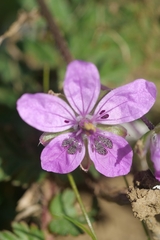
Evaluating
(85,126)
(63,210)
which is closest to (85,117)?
(85,126)

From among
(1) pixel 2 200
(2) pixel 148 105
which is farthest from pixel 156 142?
(1) pixel 2 200

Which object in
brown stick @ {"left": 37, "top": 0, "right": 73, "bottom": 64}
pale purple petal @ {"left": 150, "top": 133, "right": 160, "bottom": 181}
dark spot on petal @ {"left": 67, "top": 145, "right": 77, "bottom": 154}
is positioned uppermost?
brown stick @ {"left": 37, "top": 0, "right": 73, "bottom": 64}

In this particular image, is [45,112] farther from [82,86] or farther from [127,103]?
[127,103]

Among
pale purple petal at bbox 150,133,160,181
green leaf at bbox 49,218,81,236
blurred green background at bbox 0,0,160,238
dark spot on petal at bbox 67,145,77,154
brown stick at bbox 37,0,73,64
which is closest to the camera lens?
pale purple petal at bbox 150,133,160,181

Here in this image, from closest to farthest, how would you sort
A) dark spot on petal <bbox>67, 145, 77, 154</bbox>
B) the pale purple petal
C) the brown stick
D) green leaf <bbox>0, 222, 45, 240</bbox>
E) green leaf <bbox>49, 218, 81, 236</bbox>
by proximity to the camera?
the pale purple petal → dark spot on petal <bbox>67, 145, 77, 154</bbox> → green leaf <bbox>0, 222, 45, 240</bbox> → green leaf <bbox>49, 218, 81, 236</bbox> → the brown stick

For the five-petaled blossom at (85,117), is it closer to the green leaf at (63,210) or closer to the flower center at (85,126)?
the flower center at (85,126)

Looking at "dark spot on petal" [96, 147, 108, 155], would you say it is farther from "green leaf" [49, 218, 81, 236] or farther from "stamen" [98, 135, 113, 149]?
"green leaf" [49, 218, 81, 236]

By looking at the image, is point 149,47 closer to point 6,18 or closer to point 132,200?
point 6,18

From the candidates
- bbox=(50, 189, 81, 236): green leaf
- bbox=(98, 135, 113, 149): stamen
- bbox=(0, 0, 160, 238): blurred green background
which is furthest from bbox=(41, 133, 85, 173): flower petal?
bbox=(0, 0, 160, 238): blurred green background

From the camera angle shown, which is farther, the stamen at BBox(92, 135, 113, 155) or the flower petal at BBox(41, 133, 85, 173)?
the stamen at BBox(92, 135, 113, 155)
